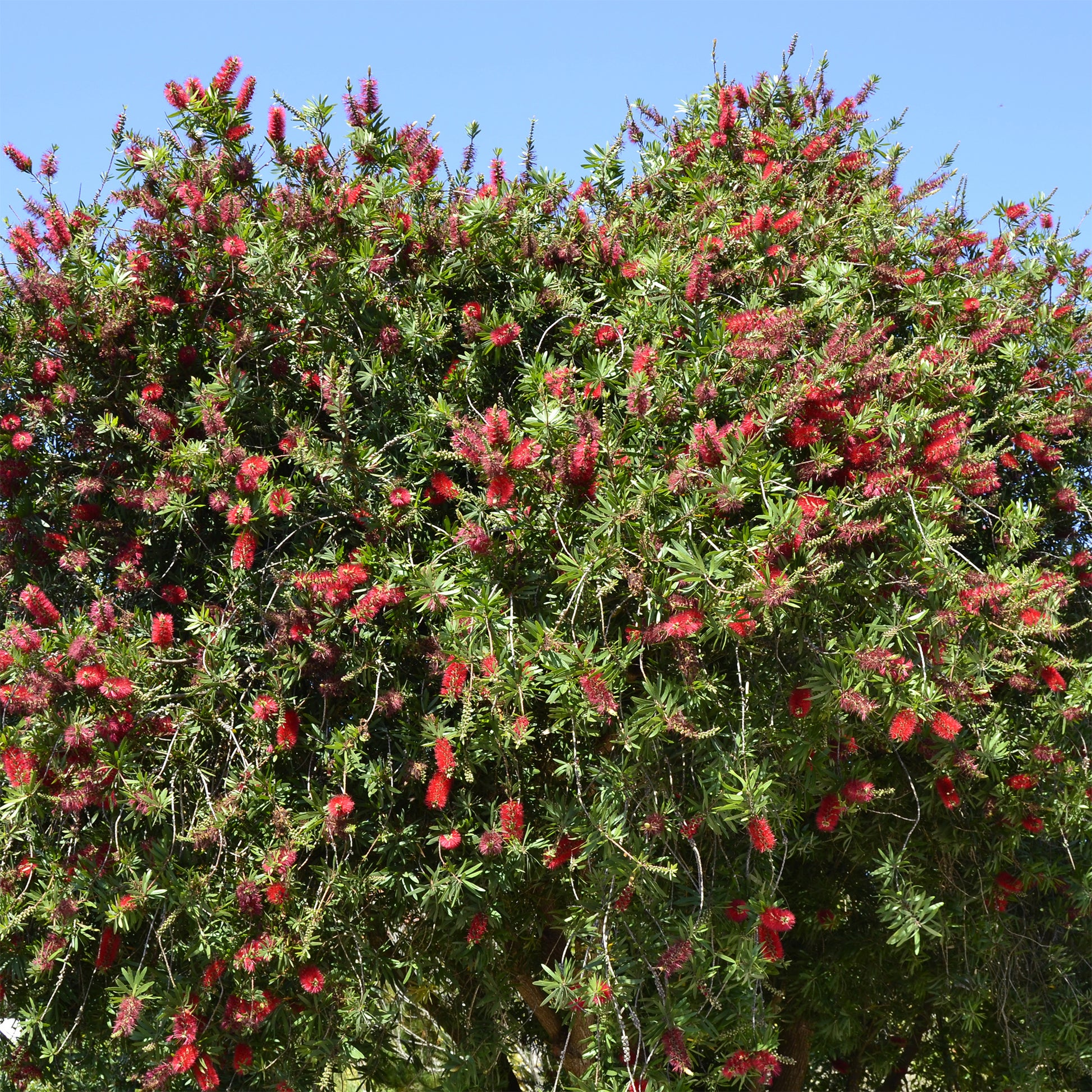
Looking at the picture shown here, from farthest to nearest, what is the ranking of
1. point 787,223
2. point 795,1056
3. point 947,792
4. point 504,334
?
point 795,1056 < point 787,223 < point 504,334 < point 947,792

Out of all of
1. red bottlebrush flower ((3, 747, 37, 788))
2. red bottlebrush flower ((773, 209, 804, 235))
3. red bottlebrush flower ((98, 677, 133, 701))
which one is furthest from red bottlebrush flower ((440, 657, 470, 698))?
red bottlebrush flower ((773, 209, 804, 235))

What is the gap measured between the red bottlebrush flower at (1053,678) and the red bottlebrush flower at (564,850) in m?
1.59

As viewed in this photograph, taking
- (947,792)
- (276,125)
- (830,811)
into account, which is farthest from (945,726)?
(276,125)

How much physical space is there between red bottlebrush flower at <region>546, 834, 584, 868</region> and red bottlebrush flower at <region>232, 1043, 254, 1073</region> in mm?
1021

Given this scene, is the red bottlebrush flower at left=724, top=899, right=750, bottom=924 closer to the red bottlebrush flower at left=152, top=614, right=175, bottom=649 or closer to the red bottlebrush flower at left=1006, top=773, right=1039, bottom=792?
the red bottlebrush flower at left=1006, top=773, right=1039, bottom=792

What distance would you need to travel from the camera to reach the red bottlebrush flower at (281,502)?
10.5 ft

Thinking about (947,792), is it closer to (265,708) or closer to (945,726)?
(945,726)

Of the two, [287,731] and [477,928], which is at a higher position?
[287,731]

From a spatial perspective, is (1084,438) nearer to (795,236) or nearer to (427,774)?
(795,236)

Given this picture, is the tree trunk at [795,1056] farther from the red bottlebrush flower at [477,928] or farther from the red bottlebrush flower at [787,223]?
the red bottlebrush flower at [787,223]

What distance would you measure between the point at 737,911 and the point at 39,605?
2216 millimetres

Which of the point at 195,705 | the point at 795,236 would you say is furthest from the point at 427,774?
the point at 795,236

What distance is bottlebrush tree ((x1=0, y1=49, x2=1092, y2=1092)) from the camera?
2.90 meters

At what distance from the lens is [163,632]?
311 centimetres
